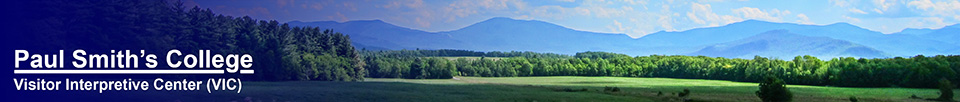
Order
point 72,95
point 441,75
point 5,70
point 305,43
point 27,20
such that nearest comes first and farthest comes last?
point 72,95, point 5,70, point 27,20, point 305,43, point 441,75

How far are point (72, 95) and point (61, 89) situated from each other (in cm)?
516

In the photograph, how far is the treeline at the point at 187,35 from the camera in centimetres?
6557

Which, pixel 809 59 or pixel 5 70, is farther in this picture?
pixel 809 59

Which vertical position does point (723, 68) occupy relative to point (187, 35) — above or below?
below

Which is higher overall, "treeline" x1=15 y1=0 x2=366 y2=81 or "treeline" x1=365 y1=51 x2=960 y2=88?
"treeline" x1=15 y1=0 x2=366 y2=81

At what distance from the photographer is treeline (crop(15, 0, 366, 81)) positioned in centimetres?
6557

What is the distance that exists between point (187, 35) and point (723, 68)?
178 feet

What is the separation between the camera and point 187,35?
8069 cm

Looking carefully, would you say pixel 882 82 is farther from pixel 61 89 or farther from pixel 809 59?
pixel 61 89

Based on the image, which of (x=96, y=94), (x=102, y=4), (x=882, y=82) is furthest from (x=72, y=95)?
(x=882, y=82)

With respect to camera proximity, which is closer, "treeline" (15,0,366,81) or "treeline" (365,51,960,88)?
"treeline" (15,0,366,81)

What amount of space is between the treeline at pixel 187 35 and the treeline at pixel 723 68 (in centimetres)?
1475

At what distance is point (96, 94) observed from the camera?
43719 mm

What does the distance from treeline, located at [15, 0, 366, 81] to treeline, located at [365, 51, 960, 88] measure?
581 inches
